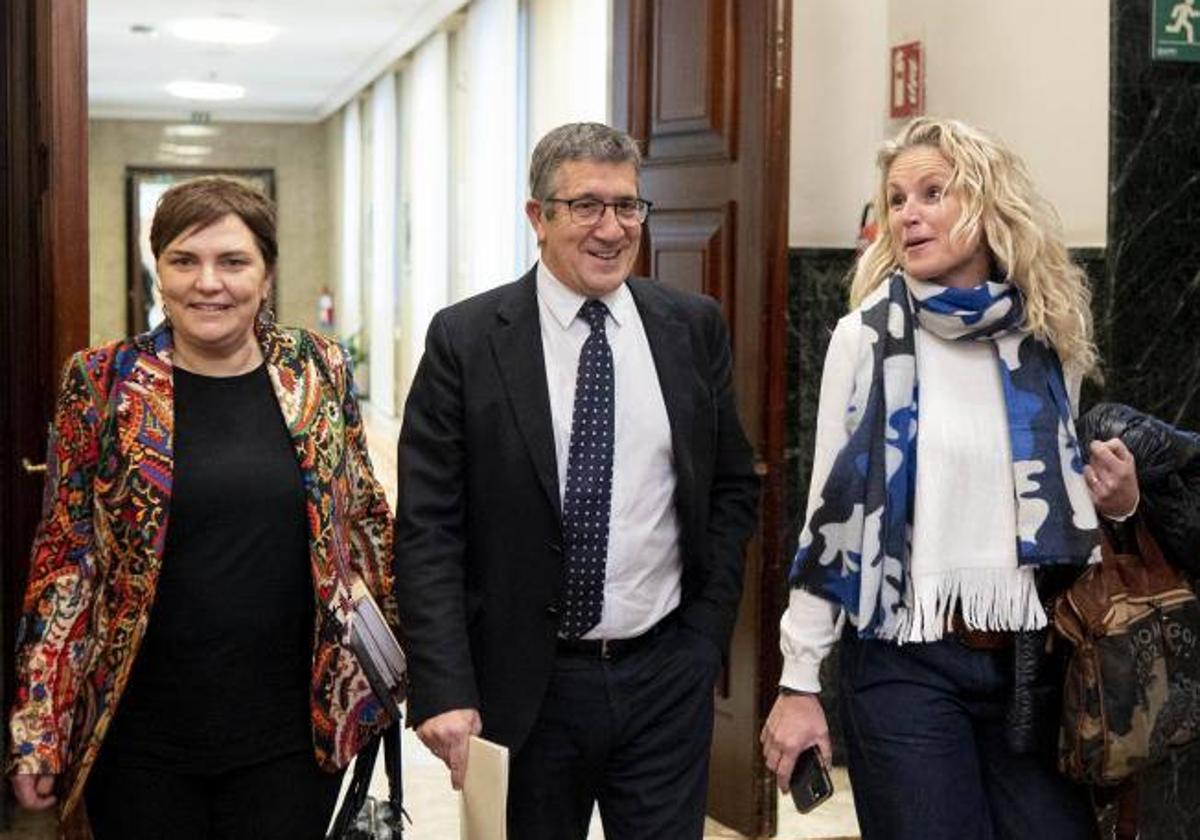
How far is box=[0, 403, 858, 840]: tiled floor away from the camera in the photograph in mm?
4633

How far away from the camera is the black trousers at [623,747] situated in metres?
2.62

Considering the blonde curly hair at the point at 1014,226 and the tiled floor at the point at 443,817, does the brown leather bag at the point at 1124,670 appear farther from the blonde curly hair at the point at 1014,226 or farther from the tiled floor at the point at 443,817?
the tiled floor at the point at 443,817

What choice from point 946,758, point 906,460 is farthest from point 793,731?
point 906,460

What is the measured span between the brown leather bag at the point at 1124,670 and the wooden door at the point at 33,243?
2.18 metres

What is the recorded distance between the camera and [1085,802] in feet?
8.61

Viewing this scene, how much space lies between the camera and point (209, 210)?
2.58 meters

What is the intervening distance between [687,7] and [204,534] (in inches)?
101

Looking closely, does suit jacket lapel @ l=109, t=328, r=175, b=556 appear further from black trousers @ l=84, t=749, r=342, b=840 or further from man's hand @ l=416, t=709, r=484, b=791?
man's hand @ l=416, t=709, r=484, b=791

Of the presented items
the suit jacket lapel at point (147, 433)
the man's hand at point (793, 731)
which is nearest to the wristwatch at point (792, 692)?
the man's hand at point (793, 731)

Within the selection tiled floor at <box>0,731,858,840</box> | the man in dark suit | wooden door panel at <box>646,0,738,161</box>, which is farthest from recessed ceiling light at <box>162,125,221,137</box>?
the man in dark suit

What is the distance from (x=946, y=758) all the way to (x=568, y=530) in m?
0.66

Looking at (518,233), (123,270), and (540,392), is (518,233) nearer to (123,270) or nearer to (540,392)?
(540,392)

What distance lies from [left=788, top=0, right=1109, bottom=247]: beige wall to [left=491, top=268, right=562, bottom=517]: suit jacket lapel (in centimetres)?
205

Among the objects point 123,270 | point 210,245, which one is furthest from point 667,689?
point 123,270
